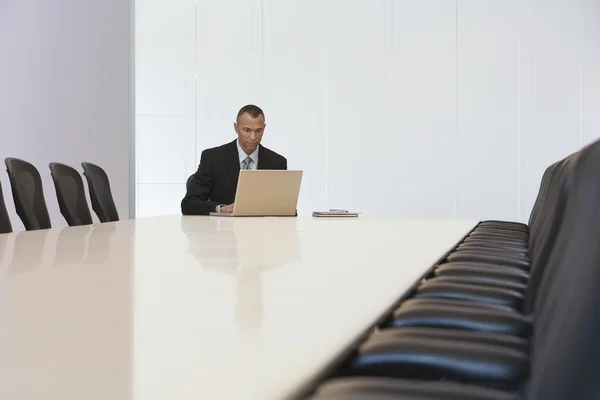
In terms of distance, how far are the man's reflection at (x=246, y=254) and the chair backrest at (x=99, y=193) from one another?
1686mm

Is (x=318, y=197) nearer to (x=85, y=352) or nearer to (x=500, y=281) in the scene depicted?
(x=500, y=281)

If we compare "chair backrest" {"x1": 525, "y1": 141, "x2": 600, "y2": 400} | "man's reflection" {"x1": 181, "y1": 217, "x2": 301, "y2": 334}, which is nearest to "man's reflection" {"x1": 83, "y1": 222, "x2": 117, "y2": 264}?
"man's reflection" {"x1": 181, "y1": 217, "x2": 301, "y2": 334}

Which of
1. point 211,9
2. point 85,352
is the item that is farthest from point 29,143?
point 85,352

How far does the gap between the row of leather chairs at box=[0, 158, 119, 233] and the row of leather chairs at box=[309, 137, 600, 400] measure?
9.95 feet

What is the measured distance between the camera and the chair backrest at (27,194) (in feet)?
13.6

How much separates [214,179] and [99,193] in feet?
2.73

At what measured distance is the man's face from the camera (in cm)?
544

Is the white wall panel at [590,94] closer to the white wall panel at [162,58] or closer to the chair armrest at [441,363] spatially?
the white wall panel at [162,58]

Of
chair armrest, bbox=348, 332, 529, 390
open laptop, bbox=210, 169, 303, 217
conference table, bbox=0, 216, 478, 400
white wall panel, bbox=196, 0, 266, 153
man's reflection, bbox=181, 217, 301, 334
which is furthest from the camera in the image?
white wall panel, bbox=196, 0, 266, 153

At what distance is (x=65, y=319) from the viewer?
1.03m

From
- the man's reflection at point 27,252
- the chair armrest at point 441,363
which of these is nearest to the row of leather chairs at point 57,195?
the man's reflection at point 27,252

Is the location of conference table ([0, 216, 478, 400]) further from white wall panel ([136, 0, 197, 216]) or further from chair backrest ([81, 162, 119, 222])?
white wall panel ([136, 0, 197, 216])

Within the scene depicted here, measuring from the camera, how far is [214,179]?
5512mm

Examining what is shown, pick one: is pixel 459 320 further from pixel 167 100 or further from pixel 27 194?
pixel 167 100
